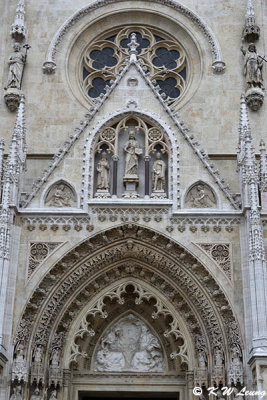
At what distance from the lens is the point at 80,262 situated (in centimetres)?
1492

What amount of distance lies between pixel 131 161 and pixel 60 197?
187cm

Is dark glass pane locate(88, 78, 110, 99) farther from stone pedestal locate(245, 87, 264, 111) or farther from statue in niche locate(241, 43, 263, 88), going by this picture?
stone pedestal locate(245, 87, 264, 111)

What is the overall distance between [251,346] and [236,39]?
9.15 m

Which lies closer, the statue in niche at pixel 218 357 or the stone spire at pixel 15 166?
the statue in niche at pixel 218 357

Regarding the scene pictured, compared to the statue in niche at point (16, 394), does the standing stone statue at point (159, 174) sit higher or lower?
higher

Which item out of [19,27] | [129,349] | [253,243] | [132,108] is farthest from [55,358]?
[19,27]

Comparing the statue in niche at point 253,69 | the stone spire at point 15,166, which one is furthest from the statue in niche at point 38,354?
the statue in niche at point 253,69

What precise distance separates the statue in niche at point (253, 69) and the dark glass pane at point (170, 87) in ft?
6.58

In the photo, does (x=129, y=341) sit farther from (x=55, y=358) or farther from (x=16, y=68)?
(x=16, y=68)

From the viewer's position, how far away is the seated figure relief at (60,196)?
15359mm

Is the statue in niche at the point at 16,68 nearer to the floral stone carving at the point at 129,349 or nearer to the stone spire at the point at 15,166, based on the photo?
the stone spire at the point at 15,166

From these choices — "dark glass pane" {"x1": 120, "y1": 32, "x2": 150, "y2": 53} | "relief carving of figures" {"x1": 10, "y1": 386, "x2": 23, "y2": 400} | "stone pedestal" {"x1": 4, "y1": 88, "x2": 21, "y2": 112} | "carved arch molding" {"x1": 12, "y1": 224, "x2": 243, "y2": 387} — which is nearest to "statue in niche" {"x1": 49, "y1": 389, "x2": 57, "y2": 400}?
"carved arch molding" {"x1": 12, "y1": 224, "x2": 243, "y2": 387}

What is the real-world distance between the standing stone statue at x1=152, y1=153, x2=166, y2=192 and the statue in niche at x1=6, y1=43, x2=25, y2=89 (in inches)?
183

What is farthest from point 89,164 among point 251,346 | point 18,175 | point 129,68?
point 251,346
